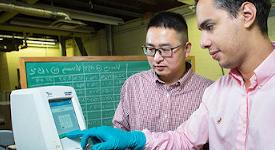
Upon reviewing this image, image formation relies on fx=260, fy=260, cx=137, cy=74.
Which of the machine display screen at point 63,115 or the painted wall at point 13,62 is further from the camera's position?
the painted wall at point 13,62

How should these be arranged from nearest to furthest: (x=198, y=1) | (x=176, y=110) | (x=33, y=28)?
1. (x=198, y=1)
2. (x=176, y=110)
3. (x=33, y=28)

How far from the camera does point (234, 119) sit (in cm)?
98

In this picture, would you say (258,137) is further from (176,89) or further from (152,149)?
(176,89)

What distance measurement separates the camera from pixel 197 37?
12.4 feet

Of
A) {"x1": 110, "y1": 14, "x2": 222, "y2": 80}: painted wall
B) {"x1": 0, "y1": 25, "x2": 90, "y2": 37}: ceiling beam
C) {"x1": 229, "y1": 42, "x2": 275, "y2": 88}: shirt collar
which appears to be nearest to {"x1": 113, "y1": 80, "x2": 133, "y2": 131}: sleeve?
{"x1": 229, "y1": 42, "x2": 275, "y2": 88}: shirt collar

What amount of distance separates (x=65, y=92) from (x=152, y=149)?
44 centimetres

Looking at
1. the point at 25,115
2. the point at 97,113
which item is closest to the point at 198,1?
the point at 25,115

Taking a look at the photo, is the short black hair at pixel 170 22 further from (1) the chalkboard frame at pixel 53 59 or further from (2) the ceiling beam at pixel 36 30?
(2) the ceiling beam at pixel 36 30

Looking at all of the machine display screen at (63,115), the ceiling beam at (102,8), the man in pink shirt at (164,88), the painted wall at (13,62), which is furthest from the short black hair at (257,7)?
the painted wall at (13,62)

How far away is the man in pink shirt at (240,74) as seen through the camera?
0.89m

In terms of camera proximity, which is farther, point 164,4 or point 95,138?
point 164,4

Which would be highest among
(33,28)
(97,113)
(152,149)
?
(33,28)

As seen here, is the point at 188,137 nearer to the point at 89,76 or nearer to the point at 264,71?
the point at 264,71

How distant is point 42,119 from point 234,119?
70 cm
